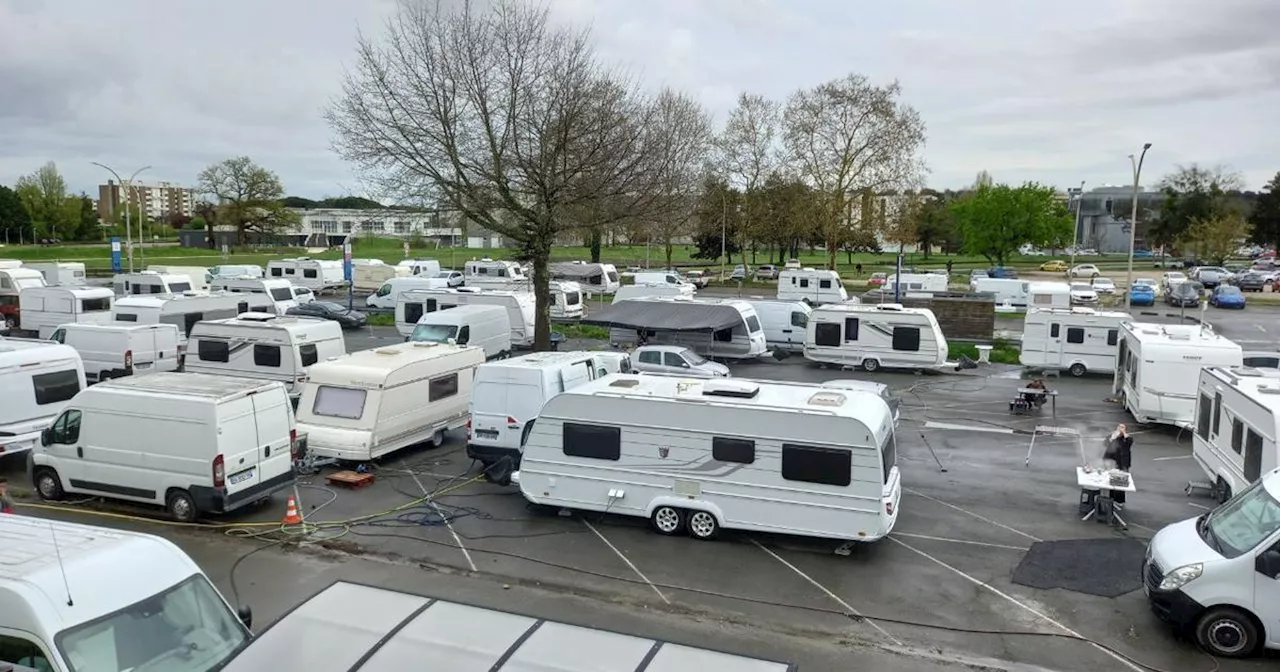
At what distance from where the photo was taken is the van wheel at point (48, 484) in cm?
1418

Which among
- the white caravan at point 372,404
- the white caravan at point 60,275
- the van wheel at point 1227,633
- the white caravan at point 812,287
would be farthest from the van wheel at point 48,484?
the white caravan at point 812,287

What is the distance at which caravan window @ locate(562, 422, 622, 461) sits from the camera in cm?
1294

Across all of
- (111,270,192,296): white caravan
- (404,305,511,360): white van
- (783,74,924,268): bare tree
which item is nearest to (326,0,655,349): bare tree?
(404,305,511,360): white van

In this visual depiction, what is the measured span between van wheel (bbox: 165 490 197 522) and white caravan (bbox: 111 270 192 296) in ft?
92.3

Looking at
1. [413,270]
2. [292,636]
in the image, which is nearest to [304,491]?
[292,636]

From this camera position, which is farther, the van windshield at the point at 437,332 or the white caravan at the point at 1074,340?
the white caravan at the point at 1074,340

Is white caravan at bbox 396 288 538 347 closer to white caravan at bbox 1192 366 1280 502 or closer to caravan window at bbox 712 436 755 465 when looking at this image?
caravan window at bbox 712 436 755 465

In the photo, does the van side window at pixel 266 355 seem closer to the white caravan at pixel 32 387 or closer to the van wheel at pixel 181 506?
the white caravan at pixel 32 387

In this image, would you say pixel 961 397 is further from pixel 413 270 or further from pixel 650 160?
pixel 413 270

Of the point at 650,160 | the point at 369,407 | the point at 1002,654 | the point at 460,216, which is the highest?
the point at 650,160

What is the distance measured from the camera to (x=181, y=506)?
13352 mm

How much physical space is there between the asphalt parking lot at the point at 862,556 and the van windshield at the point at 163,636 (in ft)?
15.2

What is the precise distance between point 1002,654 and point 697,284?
53.2 m

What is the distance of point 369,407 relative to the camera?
1614 centimetres
